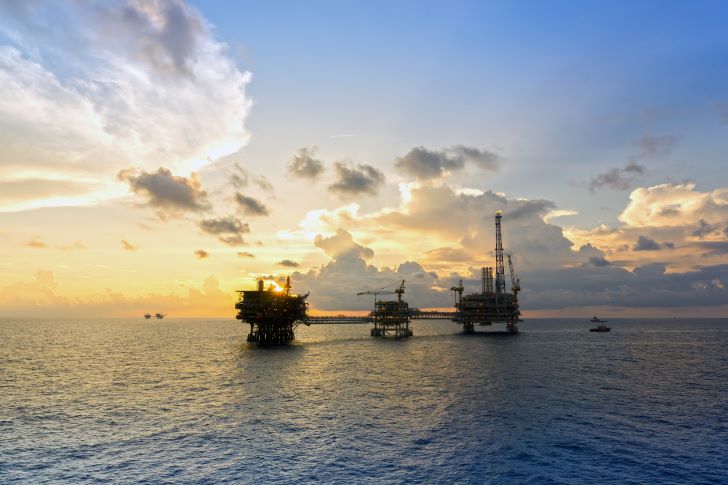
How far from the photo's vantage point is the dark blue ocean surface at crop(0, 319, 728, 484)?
3866 cm

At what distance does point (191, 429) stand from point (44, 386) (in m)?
47.3

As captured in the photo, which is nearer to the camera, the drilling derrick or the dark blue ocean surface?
the dark blue ocean surface

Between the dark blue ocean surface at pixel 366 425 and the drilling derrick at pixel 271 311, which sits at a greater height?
the drilling derrick at pixel 271 311

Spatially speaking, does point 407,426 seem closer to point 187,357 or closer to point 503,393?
point 503,393

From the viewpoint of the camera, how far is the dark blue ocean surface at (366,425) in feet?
127

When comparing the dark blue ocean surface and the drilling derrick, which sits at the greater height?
the drilling derrick

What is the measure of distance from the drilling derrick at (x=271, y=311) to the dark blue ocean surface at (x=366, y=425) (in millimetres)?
60817

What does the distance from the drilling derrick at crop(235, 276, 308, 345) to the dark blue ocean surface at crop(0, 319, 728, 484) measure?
60817 mm

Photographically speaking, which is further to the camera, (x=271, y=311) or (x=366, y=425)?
(x=271, y=311)

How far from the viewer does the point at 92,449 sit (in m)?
44.0

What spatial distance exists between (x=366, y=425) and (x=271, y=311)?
Result: 113259 mm

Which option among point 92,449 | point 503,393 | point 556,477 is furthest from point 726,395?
point 92,449

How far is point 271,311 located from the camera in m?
161

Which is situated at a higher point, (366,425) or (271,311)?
(271,311)
